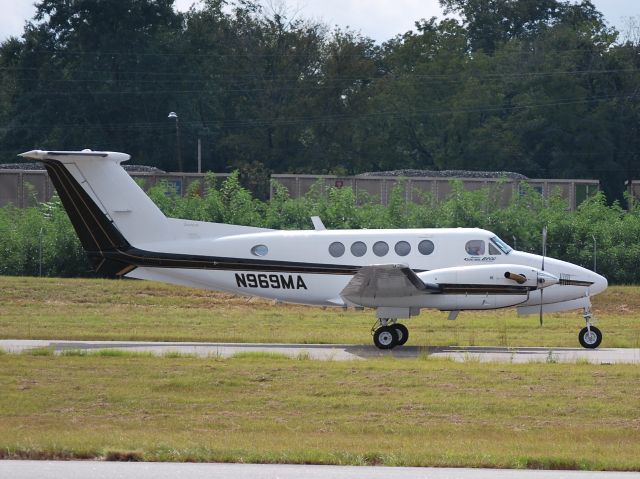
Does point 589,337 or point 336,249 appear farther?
point 336,249

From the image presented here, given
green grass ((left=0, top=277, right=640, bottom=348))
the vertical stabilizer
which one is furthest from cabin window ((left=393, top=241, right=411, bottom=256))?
the vertical stabilizer

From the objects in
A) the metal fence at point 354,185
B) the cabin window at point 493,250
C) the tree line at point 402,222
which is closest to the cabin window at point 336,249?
the cabin window at point 493,250

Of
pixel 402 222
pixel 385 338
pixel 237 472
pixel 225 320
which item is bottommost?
pixel 225 320

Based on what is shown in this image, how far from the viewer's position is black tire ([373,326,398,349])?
2350 cm

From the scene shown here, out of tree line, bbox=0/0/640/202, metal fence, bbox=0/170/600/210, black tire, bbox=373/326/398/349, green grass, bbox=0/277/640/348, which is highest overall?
→ tree line, bbox=0/0/640/202


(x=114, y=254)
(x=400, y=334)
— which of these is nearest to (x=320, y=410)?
(x=400, y=334)

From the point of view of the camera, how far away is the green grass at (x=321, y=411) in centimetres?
1305

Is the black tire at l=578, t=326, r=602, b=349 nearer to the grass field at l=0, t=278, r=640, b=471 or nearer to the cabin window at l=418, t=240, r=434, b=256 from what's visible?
the grass field at l=0, t=278, r=640, b=471

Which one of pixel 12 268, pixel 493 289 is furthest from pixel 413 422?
pixel 12 268

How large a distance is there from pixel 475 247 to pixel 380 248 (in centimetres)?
204

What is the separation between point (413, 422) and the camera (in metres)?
15.7

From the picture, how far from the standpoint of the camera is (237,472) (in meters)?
11.7

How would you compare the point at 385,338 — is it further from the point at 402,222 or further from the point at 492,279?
the point at 402,222

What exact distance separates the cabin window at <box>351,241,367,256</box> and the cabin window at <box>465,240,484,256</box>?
2.21 m
